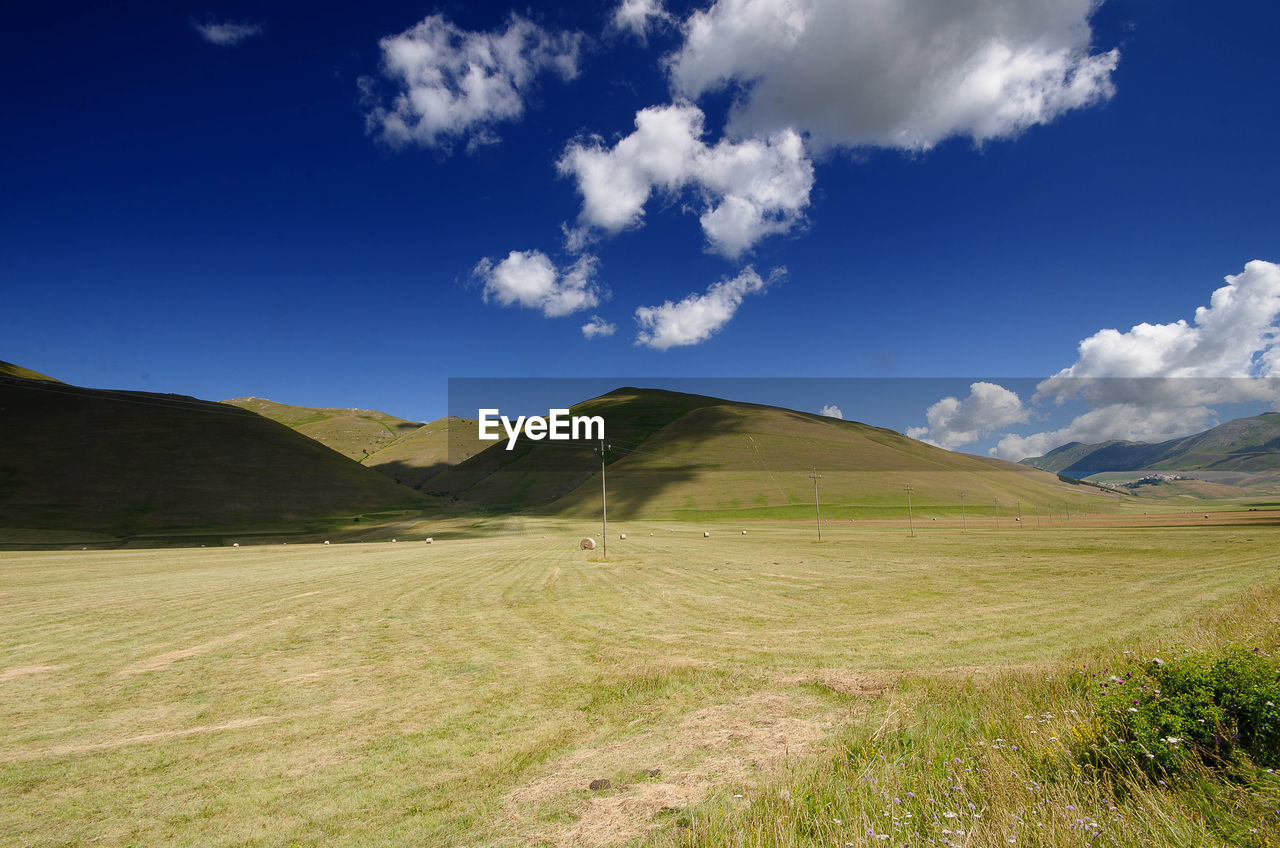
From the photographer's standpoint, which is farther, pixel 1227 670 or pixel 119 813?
pixel 119 813

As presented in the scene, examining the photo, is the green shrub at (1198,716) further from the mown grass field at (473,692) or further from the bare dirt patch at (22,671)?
the bare dirt patch at (22,671)

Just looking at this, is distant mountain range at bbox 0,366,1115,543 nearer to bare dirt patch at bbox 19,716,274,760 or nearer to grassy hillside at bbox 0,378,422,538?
grassy hillside at bbox 0,378,422,538

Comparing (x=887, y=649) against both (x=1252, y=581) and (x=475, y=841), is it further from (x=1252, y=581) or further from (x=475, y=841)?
(x=1252, y=581)

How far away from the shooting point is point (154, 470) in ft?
455

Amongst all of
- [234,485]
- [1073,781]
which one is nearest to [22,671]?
[1073,781]

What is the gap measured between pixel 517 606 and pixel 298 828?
20.7 metres

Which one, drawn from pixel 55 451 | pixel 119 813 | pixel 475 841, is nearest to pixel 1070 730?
pixel 475 841

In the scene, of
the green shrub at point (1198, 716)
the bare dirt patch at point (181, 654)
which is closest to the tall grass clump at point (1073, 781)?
the green shrub at point (1198, 716)

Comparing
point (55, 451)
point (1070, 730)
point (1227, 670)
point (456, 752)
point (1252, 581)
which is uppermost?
point (55, 451)

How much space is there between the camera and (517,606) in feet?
96.0

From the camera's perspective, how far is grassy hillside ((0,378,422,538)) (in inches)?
4597

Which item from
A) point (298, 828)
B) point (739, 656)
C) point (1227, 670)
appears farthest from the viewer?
point (739, 656)

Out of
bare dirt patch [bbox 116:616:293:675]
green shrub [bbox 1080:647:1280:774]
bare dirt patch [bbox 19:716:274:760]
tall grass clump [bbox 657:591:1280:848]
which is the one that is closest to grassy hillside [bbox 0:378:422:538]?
bare dirt patch [bbox 116:616:293:675]

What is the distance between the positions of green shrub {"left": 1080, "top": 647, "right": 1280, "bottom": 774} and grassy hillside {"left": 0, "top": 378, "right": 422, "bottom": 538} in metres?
143
